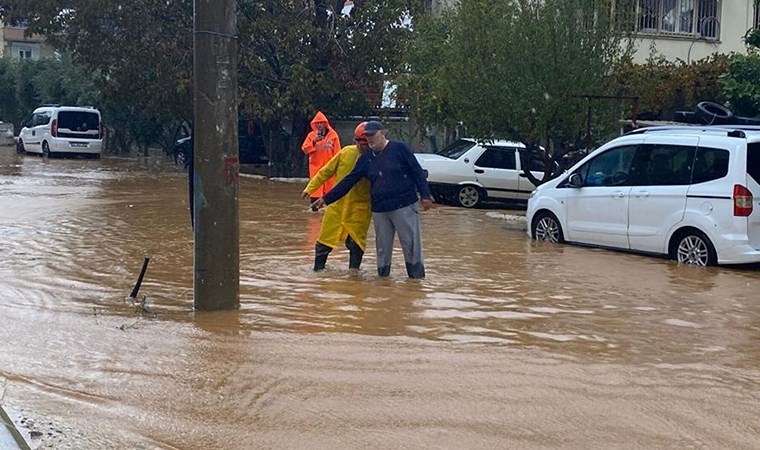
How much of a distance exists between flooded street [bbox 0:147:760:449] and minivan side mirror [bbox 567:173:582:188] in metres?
1.53

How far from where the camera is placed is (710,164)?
12.3 meters

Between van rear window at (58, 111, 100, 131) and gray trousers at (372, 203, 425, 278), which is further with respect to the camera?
van rear window at (58, 111, 100, 131)

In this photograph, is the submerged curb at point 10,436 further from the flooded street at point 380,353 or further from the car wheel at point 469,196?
the car wheel at point 469,196

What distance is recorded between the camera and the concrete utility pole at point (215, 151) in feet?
26.1

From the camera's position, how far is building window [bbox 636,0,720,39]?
25.9m

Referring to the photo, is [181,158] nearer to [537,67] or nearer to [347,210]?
[537,67]

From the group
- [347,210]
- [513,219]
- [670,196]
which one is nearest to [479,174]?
[513,219]

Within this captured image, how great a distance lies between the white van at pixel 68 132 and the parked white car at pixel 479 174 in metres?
20.0


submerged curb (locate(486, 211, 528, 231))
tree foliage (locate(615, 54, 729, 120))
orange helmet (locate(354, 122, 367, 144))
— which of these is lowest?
submerged curb (locate(486, 211, 528, 231))

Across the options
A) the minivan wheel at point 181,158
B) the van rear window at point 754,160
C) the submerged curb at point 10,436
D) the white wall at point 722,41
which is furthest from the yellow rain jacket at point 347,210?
the minivan wheel at point 181,158

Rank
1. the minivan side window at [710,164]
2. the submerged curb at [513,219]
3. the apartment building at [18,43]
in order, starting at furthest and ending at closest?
the apartment building at [18,43] → the submerged curb at [513,219] → the minivan side window at [710,164]

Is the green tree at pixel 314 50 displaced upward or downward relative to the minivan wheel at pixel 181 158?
upward

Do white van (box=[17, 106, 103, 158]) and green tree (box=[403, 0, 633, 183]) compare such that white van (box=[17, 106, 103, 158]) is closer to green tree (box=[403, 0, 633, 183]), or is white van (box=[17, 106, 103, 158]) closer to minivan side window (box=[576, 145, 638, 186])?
green tree (box=[403, 0, 633, 183])

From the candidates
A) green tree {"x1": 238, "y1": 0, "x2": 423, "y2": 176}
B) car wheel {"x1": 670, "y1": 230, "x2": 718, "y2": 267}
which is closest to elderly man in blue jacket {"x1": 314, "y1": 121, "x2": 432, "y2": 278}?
car wheel {"x1": 670, "y1": 230, "x2": 718, "y2": 267}
